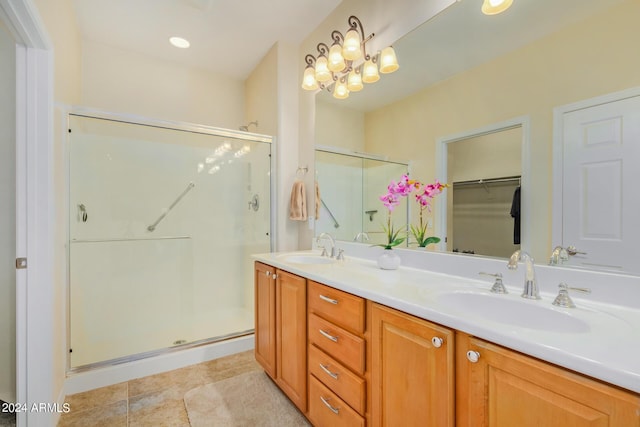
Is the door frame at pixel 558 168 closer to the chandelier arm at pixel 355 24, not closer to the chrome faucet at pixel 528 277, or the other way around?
the chrome faucet at pixel 528 277

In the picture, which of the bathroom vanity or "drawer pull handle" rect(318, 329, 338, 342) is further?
A: "drawer pull handle" rect(318, 329, 338, 342)

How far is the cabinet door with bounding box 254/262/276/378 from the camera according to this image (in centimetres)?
180

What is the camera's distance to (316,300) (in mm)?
1409

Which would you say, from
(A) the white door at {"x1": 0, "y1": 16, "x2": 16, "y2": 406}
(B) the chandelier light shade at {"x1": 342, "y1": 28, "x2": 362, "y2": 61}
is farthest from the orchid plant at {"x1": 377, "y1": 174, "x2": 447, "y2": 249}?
(A) the white door at {"x1": 0, "y1": 16, "x2": 16, "y2": 406}

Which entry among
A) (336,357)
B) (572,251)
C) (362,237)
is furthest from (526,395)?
(362,237)

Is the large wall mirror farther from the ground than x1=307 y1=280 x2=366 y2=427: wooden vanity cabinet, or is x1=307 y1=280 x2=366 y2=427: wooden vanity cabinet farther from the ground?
the large wall mirror

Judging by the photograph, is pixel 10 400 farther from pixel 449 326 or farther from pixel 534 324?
pixel 534 324

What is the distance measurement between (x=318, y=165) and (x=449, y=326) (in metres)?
1.75

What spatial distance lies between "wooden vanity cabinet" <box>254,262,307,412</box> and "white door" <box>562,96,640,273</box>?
1.17 meters

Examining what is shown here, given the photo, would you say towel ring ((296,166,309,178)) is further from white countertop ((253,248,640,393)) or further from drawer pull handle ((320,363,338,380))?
drawer pull handle ((320,363,338,380))

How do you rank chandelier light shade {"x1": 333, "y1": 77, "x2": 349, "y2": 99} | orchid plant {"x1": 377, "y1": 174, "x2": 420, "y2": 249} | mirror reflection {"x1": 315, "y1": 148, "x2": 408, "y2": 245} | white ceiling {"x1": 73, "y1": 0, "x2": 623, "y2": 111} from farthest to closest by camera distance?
chandelier light shade {"x1": 333, "y1": 77, "x2": 349, "y2": 99}
mirror reflection {"x1": 315, "y1": 148, "x2": 408, "y2": 245}
orchid plant {"x1": 377, "y1": 174, "x2": 420, "y2": 249}
white ceiling {"x1": 73, "y1": 0, "x2": 623, "y2": 111}

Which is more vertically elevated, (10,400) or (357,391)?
(357,391)

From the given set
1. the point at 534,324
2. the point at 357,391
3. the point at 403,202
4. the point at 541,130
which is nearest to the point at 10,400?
the point at 357,391

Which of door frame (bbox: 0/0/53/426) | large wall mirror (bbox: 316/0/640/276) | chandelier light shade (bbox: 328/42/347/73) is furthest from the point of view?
chandelier light shade (bbox: 328/42/347/73)
